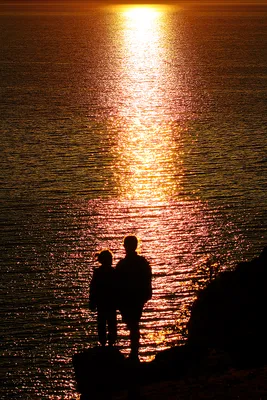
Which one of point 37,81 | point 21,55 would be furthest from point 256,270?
point 21,55

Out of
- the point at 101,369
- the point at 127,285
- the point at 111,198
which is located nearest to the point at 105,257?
the point at 127,285

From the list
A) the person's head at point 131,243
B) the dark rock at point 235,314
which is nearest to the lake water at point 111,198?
the dark rock at point 235,314

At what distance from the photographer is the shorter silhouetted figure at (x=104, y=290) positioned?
13.6m

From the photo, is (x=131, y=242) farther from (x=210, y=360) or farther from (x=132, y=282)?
(x=210, y=360)

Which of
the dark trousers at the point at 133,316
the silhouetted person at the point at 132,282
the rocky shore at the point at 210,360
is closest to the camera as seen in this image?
the silhouetted person at the point at 132,282

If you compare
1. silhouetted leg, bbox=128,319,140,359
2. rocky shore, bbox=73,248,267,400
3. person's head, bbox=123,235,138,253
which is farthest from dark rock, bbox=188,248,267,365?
person's head, bbox=123,235,138,253

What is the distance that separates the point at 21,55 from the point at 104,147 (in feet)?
249

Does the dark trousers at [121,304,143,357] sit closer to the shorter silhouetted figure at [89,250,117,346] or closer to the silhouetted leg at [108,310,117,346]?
the shorter silhouetted figure at [89,250,117,346]

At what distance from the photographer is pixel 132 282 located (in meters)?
13.2

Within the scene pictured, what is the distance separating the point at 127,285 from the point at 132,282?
11 centimetres

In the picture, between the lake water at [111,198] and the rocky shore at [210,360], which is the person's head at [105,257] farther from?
the lake water at [111,198]

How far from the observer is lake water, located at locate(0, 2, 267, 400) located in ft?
72.4

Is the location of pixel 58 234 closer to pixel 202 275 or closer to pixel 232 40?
pixel 202 275

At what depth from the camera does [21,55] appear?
391 feet
